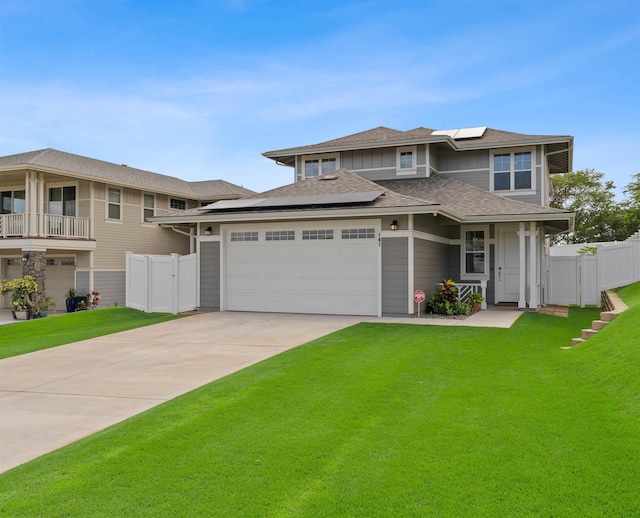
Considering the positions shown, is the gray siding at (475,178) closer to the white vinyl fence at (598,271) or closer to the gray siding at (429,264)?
the gray siding at (429,264)

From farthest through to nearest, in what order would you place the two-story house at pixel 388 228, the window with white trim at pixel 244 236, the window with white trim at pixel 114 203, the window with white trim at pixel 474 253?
the window with white trim at pixel 114 203
the window with white trim at pixel 474 253
the window with white trim at pixel 244 236
the two-story house at pixel 388 228

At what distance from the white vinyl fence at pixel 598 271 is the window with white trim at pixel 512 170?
108 inches

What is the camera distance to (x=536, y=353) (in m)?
8.62

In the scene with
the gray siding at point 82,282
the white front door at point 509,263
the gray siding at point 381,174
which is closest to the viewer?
the white front door at point 509,263

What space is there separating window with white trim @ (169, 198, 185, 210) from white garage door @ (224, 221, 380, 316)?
33.7 feet

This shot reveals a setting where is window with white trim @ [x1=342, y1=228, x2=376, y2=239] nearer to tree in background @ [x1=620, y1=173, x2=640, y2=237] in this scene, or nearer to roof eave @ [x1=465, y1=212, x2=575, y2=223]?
roof eave @ [x1=465, y1=212, x2=575, y2=223]

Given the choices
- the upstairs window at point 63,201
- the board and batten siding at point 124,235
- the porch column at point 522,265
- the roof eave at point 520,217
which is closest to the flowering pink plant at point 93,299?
the board and batten siding at point 124,235

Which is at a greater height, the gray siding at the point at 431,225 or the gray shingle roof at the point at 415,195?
the gray shingle roof at the point at 415,195

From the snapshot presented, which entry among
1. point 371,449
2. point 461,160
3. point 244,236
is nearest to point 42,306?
point 244,236

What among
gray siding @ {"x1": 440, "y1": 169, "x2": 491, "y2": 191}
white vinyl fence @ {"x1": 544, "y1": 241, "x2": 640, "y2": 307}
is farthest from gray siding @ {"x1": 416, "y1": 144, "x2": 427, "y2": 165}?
white vinyl fence @ {"x1": 544, "y1": 241, "x2": 640, "y2": 307}

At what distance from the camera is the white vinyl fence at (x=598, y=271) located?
16.7m

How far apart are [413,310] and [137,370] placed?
760cm

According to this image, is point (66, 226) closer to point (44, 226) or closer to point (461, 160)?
point (44, 226)

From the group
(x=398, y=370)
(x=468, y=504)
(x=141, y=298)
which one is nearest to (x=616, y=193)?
(x=141, y=298)
